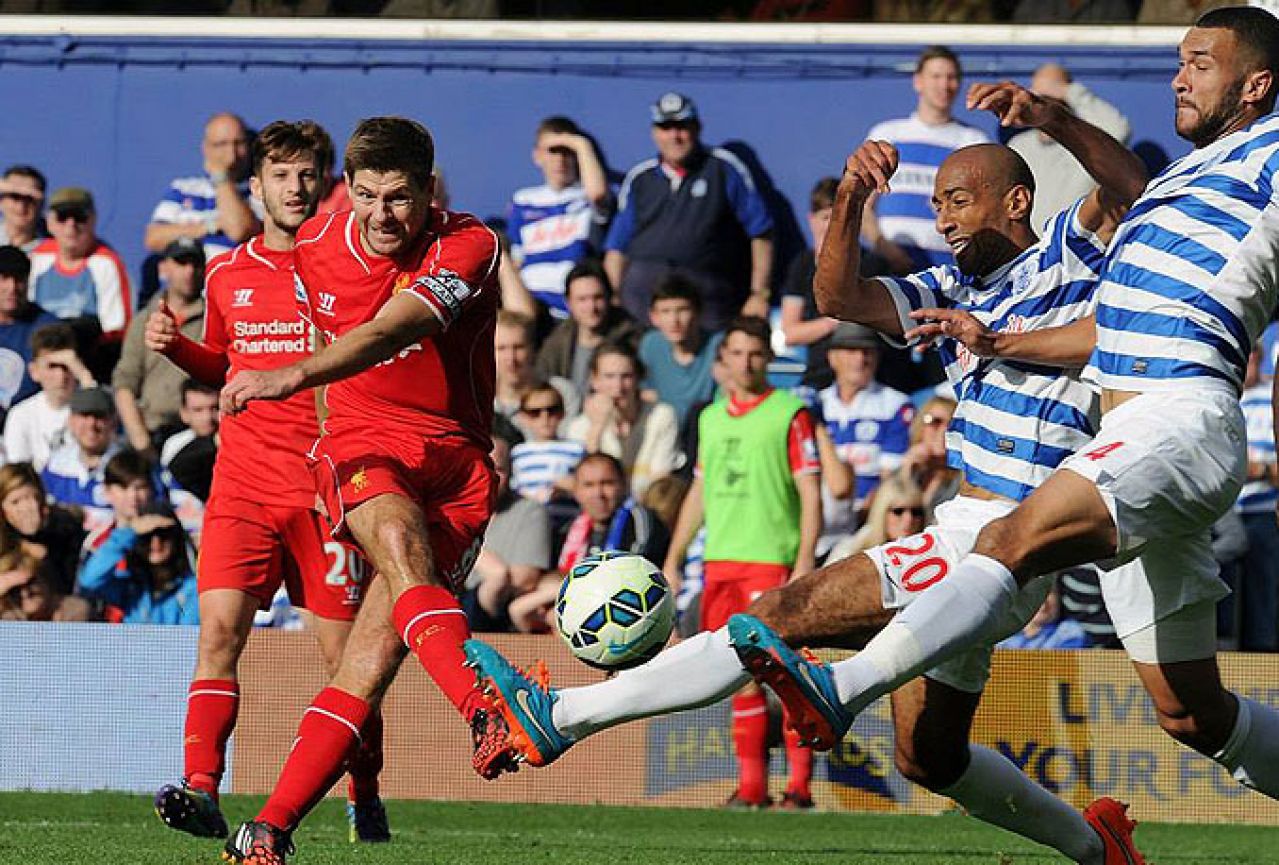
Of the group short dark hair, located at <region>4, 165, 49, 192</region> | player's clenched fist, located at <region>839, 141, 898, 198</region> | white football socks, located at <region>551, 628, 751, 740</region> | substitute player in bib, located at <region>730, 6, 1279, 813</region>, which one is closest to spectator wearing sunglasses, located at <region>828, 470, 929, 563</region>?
substitute player in bib, located at <region>730, 6, 1279, 813</region>

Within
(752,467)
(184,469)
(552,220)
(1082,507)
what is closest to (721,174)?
(552,220)

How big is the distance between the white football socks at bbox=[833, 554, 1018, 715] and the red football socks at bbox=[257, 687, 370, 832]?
1.88m

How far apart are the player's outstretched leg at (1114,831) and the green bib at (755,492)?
438 cm

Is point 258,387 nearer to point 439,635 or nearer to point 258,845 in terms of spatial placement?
point 439,635

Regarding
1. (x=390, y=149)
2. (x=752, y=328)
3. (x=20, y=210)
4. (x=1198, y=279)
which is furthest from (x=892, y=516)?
(x=20, y=210)

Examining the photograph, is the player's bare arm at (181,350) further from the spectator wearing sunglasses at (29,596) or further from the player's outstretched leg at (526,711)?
the spectator wearing sunglasses at (29,596)

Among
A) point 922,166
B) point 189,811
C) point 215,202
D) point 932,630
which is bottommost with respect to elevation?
point 189,811

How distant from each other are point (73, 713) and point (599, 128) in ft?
17.4

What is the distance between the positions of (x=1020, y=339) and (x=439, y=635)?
1.93 metres

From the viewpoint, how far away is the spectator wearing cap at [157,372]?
42.7ft

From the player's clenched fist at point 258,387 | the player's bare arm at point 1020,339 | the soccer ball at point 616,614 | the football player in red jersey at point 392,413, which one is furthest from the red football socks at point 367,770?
the player's bare arm at point 1020,339

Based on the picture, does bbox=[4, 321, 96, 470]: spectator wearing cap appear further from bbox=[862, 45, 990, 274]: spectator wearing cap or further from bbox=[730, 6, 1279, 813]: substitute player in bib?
bbox=[730, 6, 1279, 813]: substitute player in bib

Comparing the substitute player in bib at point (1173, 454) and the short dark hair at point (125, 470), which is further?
the short dark hair at point (125, 470)

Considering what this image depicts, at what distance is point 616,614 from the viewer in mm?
6359
